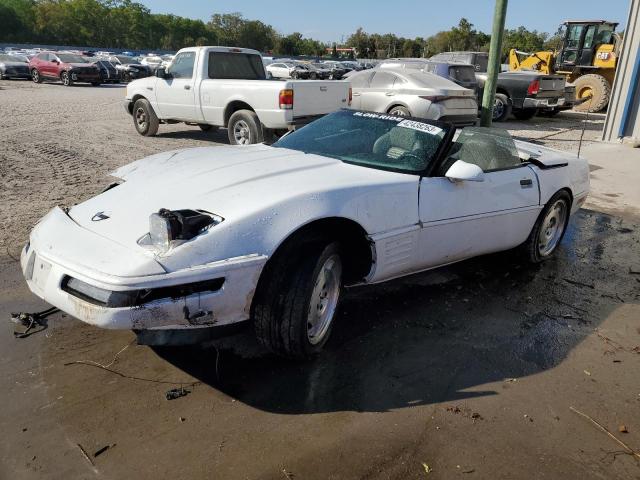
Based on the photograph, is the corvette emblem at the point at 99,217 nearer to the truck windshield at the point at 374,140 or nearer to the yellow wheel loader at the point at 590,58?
the truck windshield at the point at 374,140

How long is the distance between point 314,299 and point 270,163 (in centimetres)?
103

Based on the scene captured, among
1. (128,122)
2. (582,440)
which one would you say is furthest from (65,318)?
(128,122)

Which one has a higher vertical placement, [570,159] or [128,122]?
[570,159]

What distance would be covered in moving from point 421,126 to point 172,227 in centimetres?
221

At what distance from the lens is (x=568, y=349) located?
354cm

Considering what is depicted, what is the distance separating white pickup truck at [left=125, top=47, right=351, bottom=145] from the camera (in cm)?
893

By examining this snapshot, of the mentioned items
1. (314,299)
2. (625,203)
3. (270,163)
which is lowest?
(625,203)

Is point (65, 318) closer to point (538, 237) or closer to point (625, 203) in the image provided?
point (538, 237)

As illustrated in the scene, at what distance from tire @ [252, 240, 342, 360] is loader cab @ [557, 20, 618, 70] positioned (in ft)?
64.1

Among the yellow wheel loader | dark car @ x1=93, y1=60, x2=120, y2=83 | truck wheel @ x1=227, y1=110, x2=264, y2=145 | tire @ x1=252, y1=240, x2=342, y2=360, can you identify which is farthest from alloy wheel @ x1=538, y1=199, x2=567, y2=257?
dark car @ x1=93, y1=60, x2=120, y2=83

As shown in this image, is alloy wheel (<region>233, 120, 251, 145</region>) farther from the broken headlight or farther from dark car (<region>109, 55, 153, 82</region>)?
dark car (<region>109, 55, 153, 82</region>)

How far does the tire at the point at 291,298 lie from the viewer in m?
2.83

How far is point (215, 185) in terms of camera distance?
3.12m

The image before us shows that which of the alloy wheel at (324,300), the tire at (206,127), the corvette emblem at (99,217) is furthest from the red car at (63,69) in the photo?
the alloy wheel at (324,300)
